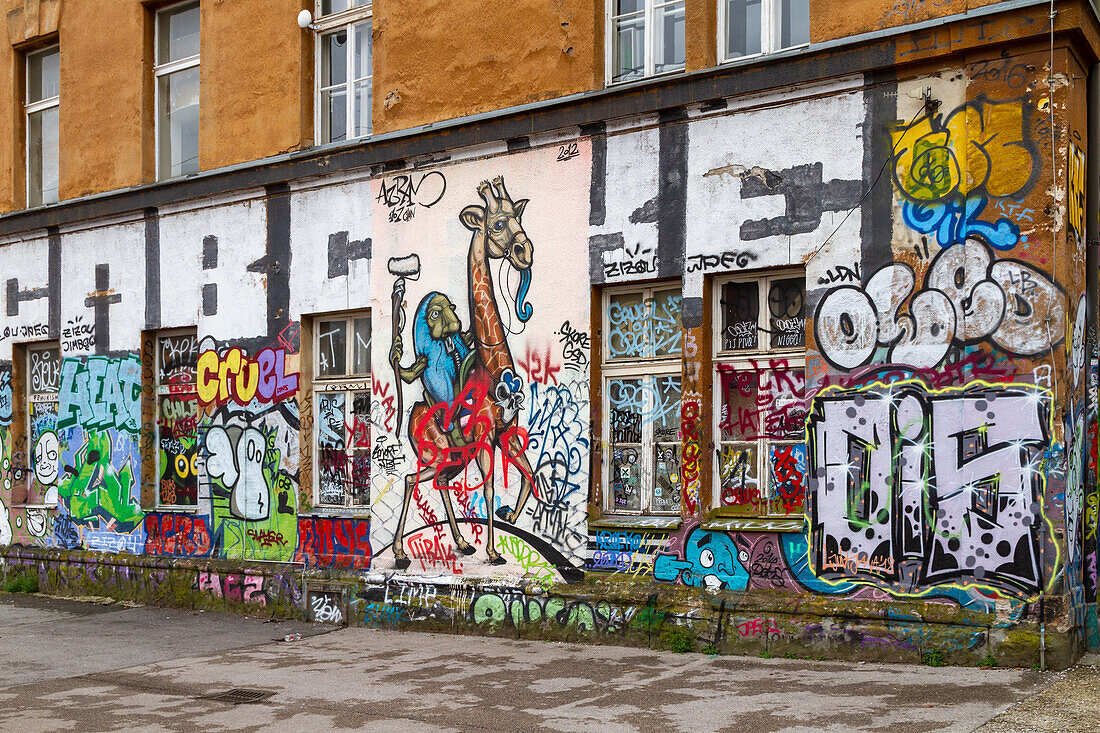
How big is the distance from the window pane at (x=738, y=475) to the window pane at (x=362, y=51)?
5.39m

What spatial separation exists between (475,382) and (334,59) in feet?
12.8

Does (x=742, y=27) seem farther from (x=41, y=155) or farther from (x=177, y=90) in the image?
(x=41, y=155)

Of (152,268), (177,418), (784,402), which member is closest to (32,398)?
(177,418)

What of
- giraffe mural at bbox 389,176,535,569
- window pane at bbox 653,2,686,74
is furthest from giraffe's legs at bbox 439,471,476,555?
window pane at bbox 653,2,686,74

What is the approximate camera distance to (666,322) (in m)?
9.60

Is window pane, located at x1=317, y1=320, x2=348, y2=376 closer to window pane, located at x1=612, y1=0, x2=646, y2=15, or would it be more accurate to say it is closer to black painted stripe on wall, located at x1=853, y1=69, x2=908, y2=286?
window pane, located at x1=612, y1=0, x2=646, y2=15

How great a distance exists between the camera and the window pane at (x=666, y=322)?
31.2 ft

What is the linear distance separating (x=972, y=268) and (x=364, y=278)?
223 inches

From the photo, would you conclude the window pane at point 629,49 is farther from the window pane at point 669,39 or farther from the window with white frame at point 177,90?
the window with white frame at point 177,90

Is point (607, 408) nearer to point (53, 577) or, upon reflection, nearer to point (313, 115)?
point (313, 115)

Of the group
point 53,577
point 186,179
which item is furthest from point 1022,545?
point 53,577

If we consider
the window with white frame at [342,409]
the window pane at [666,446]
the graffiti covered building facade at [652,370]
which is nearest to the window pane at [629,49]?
the graffiti covered building facade at [652,370]

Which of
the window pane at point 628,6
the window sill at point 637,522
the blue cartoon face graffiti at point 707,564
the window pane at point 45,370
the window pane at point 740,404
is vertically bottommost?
the blue cartoon face graffiti at point 707,564

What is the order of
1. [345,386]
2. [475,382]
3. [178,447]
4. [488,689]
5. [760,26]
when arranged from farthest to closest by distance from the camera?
[178,447]
[345,386]
[475,382]
[760,26]
[488,689]
